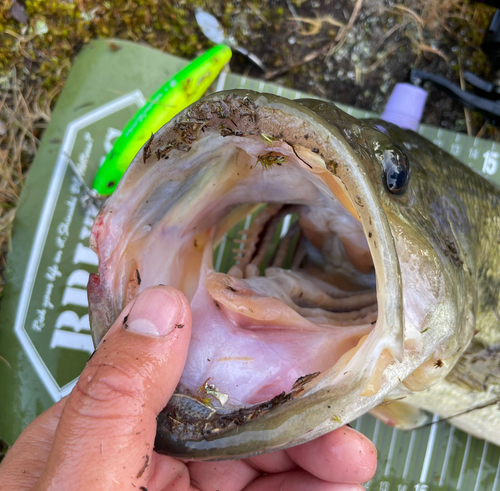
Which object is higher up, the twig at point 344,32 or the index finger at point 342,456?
the twig at point 344,32

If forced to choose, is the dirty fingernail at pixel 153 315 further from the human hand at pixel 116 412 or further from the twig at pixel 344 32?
the twig at pixel 344 32

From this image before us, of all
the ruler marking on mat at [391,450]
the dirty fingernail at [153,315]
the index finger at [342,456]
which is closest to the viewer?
the dirty fingernail at [153,315]

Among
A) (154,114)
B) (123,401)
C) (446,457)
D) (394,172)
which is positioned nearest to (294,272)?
(394,172)

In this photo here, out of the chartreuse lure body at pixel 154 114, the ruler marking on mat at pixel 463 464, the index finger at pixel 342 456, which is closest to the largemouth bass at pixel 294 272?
the index finger at pixel 342 456

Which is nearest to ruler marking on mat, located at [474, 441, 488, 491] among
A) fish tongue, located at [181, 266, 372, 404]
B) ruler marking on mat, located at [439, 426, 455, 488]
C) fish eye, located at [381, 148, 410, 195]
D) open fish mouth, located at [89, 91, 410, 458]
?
ruler marking on mat, located at [439, 426, 455, 488]

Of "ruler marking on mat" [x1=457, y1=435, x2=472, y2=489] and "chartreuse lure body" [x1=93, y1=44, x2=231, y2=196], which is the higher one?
"chartreuse lure body" [x1=93, y1=44, x2=231, y2=196]

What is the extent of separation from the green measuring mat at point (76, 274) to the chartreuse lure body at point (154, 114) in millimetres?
163

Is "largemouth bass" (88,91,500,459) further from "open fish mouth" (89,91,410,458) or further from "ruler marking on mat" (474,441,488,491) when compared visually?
"ruler marking on mat" (474,441,488,491)

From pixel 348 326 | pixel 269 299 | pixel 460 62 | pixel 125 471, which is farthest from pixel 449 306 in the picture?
pixel 460 62

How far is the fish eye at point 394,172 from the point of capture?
1102mm

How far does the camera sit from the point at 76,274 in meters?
2.05

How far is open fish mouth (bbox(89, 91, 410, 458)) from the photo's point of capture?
890mm

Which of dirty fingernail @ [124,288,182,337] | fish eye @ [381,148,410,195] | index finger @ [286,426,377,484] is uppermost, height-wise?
fish eye @ [381,148,410,195]

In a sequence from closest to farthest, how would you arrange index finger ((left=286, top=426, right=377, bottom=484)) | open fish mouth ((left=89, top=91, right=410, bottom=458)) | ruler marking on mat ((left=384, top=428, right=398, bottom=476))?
open fish mouth ((left=89, top=91, right=410, bottom=458))
index finger ((left=286, top=426, right=377, bottom=484))
ruler marking on mat ((left=384, top=428, right=398, bottom=476))
